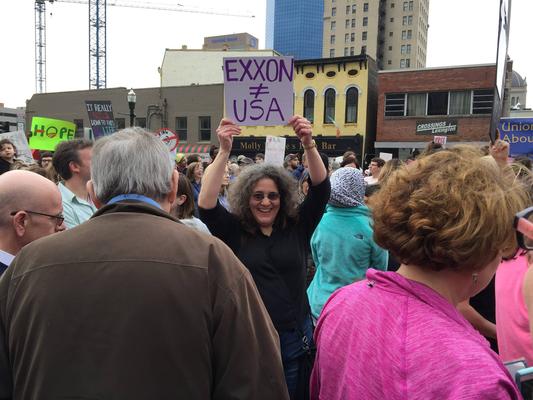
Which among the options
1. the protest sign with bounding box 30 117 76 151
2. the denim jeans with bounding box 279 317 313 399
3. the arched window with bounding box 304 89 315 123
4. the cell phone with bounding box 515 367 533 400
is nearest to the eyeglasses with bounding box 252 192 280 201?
the denim jeans with bounding box 279 317 313 399

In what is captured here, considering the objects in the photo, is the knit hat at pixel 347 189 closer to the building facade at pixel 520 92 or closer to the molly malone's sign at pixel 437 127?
the molly malone's sign at pixel 437 127

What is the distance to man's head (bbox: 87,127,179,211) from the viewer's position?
1545 mm

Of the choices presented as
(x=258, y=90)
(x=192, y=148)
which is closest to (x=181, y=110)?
(x=192, y=148)

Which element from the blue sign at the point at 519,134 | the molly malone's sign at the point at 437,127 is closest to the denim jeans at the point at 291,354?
the blue sign at the point at 519,134

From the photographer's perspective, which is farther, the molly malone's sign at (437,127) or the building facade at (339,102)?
the building facade at (339,102)

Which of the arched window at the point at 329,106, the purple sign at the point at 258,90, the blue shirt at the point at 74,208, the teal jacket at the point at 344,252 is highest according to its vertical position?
the arched window at the point at 329,106

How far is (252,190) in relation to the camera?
2.97 m

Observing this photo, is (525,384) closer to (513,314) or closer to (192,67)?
(513,314)

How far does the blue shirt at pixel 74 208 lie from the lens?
347cm

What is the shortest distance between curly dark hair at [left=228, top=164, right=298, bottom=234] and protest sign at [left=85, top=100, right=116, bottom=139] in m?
9.04

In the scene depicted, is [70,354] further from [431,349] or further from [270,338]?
[431,349]

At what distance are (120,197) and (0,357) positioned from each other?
629 millimetres

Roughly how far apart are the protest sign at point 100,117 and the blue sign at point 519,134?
9.23 metres

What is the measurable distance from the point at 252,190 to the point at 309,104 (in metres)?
22.7
